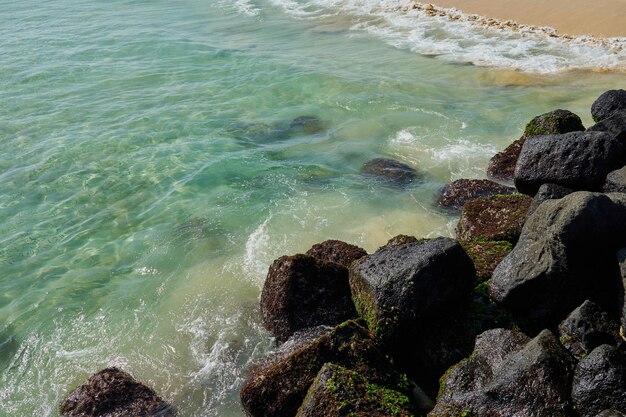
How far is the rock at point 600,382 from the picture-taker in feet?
15.4

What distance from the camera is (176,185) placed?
40.6 ft

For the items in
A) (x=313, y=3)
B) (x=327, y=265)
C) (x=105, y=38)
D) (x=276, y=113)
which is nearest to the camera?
(x=327, y=265)

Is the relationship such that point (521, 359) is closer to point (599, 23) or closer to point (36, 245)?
point (36, 245)

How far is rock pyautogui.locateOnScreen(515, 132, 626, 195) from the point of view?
8031 millimetres

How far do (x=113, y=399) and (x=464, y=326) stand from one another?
13.9 ft

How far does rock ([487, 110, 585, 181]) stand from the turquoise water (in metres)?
0.62

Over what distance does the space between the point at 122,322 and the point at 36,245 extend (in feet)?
10.7

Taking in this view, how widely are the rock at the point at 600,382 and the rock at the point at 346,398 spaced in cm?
151

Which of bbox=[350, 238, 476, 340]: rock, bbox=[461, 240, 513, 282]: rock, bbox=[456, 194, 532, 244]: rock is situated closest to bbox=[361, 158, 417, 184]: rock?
bbox=[456, 194, 532, 244]: rock

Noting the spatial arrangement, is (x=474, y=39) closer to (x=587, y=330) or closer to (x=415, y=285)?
(x=415, y=285)

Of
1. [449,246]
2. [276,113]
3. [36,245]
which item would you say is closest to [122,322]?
[36,245]

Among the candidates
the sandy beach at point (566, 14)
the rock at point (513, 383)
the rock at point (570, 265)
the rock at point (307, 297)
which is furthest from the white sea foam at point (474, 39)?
the rock at point (513, 383)

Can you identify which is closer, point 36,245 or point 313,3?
point 36,245

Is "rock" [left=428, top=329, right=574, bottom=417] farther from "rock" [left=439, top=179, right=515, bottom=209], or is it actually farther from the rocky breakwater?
"rock" [left=439, top=179, right=515, bottom=209]
